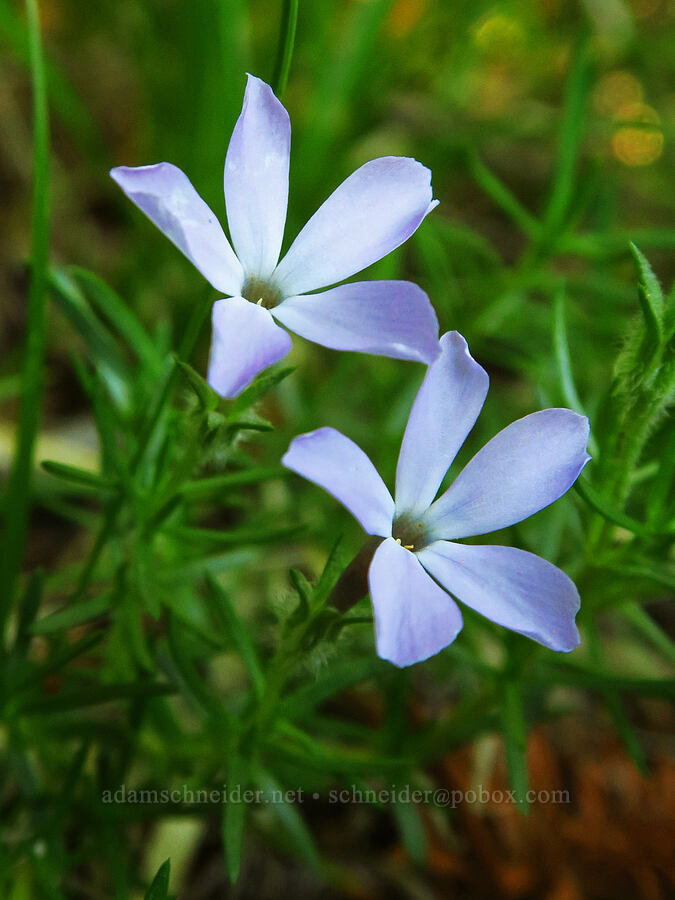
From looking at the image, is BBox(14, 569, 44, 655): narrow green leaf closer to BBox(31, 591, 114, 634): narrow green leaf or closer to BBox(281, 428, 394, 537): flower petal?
BBox(31, 591, 114, 634): narrow green leaf

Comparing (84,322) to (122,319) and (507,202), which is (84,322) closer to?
(122,319)

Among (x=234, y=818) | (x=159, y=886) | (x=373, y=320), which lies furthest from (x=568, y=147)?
(x=159, y=886)

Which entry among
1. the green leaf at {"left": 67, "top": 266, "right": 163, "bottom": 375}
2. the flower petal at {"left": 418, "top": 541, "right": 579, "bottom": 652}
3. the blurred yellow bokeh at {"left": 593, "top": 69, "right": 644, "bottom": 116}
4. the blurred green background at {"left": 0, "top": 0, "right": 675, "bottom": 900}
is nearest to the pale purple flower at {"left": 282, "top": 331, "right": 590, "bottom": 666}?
the flower petal at {"left": 418, "top": 541, "right": 579, "bottom": 652}

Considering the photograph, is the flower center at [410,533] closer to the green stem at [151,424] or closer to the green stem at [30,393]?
the green stem at [151,424]

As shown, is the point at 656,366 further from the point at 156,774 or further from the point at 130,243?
Answer: the point at 130,243

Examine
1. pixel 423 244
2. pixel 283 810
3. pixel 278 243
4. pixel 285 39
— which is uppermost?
pixel 285 39

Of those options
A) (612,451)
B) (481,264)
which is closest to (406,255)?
(481,264)

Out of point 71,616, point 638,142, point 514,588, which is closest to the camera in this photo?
point 514,588
